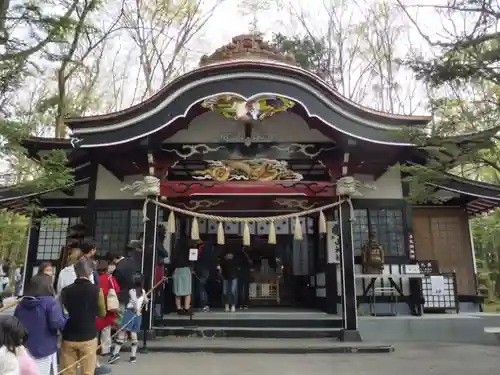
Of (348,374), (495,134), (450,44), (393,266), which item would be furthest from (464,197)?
(348,374)

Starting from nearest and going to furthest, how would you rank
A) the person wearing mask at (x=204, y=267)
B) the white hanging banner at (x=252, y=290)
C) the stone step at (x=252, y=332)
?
the stone step at (x=252, y=332)
the person wearing mask at (x=204, y=267)
the white hanging banner at (x=252, y=290)

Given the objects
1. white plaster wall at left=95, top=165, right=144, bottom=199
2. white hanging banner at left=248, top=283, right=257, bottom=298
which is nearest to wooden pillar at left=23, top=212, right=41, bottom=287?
white plaster wall at left=95, top=165, right=144, bottom=199

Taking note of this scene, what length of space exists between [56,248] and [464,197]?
1077cm

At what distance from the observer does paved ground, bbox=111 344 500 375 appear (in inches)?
253

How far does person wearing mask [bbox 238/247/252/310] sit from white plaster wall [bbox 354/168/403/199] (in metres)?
3.99

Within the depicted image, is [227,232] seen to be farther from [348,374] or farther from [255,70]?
[348,374]

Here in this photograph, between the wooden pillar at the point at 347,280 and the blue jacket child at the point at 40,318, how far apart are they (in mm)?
5950

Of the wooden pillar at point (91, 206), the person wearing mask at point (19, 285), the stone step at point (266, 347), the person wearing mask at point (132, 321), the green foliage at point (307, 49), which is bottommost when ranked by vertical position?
the stone step at point (266, 347)

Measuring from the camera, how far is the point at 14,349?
116 inches

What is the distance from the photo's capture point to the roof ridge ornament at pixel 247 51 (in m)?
9.20

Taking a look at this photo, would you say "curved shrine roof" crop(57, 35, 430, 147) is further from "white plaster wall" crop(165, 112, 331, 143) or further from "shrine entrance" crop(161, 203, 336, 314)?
"shrine entrance" crop(161, 203, 336, 314)

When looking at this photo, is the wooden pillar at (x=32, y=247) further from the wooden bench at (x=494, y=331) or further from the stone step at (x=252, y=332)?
the wooden bench at (x=494, y=331)

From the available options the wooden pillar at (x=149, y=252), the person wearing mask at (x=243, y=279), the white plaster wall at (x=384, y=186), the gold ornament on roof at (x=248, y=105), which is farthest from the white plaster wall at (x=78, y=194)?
the white plaster wall at (x=384, y=186)

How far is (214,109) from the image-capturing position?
9.03 metres
